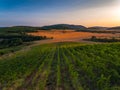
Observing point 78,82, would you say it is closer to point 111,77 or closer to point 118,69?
point 111,77

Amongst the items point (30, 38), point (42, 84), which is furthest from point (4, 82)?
point (30, 38)

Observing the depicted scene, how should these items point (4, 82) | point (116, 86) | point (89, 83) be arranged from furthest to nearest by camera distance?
point (4, 82) < point (89, 83) < point (116, 86)

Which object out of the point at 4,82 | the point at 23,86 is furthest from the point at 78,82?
the point at 4,82

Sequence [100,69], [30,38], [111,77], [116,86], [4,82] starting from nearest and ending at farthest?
[116,86] → [111,77] → [4,82] → [100,69] → [30,38]

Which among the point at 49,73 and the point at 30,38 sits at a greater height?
the point at 49,73

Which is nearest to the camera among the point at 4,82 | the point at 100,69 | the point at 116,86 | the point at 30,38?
the point at 116,86

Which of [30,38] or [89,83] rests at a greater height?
[89,83]

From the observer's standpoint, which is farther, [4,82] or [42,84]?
[4,82]

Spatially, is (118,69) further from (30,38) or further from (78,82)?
(30,38)

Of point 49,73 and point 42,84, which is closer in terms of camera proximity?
point 42,84
